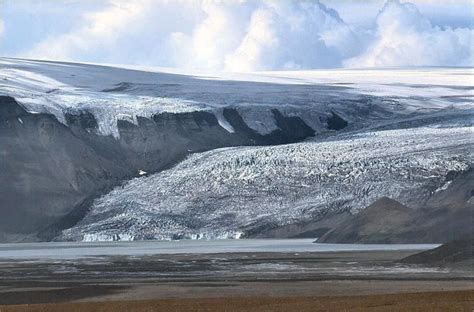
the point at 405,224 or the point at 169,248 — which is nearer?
the point at 169,248

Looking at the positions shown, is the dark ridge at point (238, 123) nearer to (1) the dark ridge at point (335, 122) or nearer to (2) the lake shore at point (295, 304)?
(1) the dark ridge at point (335, 122)

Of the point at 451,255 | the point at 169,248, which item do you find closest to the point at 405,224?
the point at 169,248

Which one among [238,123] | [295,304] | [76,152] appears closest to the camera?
[295,304]

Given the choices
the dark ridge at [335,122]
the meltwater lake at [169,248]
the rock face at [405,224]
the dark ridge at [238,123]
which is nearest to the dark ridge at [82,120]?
the dark ridge at [238,123]

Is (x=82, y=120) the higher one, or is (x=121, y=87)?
(x=121, y=87)

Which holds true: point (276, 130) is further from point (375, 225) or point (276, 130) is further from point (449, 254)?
point (449, 254)

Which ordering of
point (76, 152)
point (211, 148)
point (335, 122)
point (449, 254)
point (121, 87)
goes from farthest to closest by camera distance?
1. point (121, 87)
2. point (335, 122)
3. point (211, 148)
4. point (76, 152)
5. point (449, 254)

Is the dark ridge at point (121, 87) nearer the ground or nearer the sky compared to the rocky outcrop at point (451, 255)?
nearer the sky

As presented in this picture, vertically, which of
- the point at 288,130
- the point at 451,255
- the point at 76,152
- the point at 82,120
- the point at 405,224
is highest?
the point at 82,120
